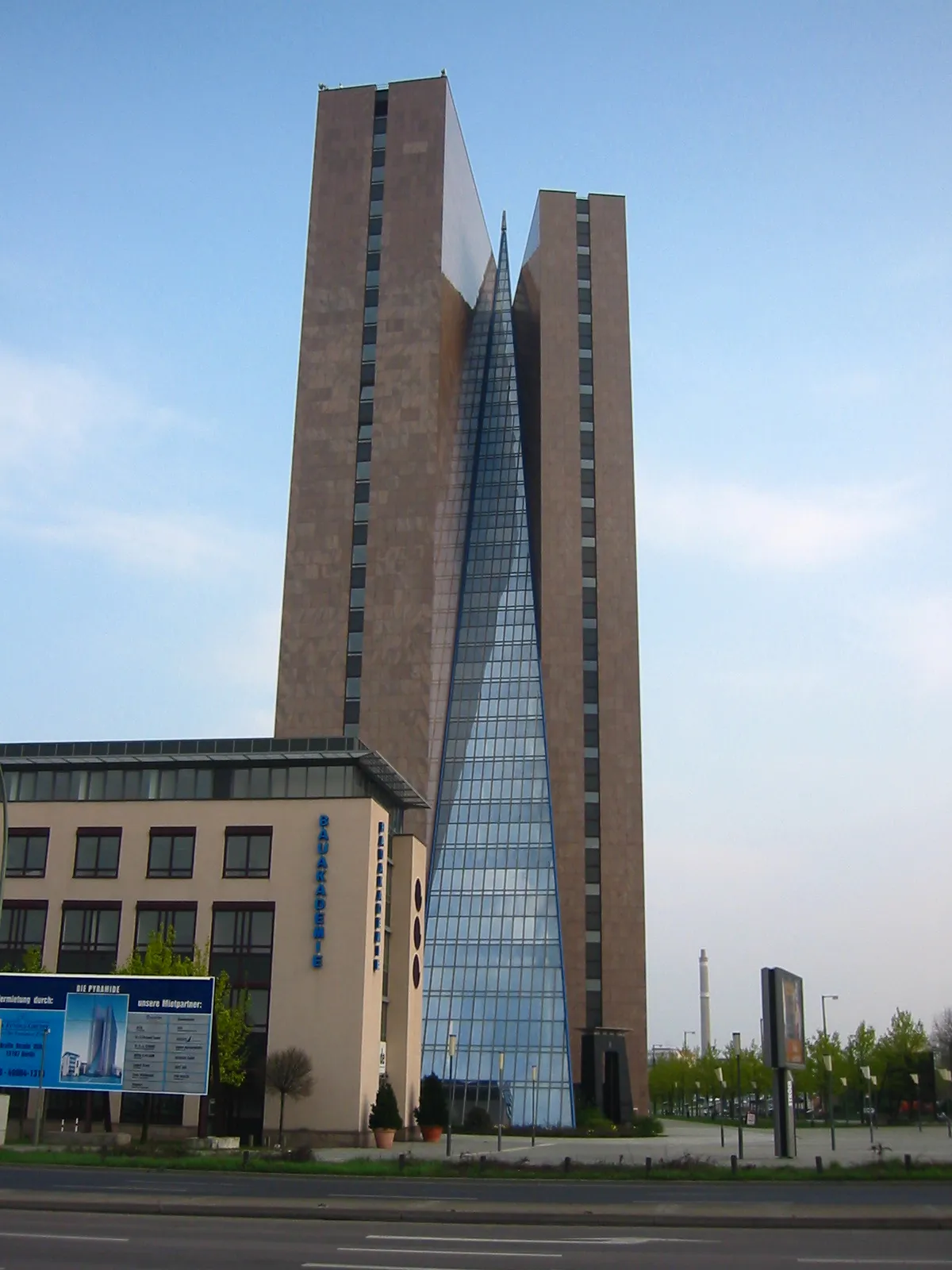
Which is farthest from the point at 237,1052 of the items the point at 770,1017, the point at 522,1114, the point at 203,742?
the point at 522,1114

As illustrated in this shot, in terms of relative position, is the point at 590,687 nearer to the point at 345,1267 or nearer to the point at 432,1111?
the point at 432,1111

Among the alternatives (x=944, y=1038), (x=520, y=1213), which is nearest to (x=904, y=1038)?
(x=944, y=1038)

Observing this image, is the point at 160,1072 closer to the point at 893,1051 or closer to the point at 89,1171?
the point at 89,1171

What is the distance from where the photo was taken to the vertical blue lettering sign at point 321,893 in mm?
62750

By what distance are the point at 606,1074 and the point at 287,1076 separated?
154 feet

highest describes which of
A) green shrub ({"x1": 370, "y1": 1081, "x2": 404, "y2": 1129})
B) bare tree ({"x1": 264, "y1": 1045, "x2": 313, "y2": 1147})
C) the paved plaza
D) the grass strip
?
bare tree ({"x1": 264, "y1": 1045, "x2": 313, "y2": 1147})

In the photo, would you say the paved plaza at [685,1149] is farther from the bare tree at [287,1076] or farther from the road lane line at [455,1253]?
the road lane line at [455,1253]

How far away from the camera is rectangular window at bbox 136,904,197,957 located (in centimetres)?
6444

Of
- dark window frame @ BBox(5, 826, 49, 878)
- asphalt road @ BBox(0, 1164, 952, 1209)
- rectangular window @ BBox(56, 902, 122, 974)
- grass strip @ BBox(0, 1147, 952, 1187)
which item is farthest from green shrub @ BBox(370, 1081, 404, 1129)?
asphalt road @ BBox(0, 1164, 952, 1209)

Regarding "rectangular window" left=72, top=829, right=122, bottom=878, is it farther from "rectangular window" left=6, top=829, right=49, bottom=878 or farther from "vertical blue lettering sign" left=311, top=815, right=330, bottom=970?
"vertical blue lettering sign" left=311, top=815, right=330, bottom=970

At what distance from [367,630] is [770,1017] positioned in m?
64.6

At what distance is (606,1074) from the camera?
10106 cm

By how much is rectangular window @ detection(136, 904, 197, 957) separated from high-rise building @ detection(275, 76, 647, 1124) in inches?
1406

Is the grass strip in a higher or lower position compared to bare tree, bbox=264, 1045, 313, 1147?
lower
